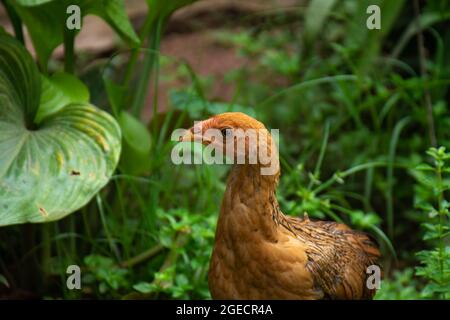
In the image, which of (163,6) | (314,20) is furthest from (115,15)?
(314,20)

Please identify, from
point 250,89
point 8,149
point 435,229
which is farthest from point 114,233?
point 250,89

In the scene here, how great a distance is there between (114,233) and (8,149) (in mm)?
633

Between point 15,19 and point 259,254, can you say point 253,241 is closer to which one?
point 259,254

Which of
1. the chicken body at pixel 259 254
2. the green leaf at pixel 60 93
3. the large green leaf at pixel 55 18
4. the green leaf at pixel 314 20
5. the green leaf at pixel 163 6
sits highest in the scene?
the green leaf at pixel 314 20

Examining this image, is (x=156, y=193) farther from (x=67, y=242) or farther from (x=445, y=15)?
(x=445, y=15)

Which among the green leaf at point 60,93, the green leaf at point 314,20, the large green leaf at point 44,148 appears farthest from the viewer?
the green leaf at point 314,20

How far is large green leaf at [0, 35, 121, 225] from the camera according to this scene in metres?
2.29

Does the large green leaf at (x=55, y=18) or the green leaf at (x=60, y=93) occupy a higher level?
the large green leaf at (x=55, y=18)

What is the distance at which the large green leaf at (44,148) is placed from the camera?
229 cm

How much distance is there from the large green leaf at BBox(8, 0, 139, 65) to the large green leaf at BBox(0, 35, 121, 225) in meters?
0.11

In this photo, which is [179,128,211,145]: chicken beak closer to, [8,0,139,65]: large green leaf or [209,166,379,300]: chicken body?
[209,166,379,300]: chicken body

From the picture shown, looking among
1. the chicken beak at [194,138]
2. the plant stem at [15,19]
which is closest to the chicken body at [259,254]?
the chicken beak at [194,138]

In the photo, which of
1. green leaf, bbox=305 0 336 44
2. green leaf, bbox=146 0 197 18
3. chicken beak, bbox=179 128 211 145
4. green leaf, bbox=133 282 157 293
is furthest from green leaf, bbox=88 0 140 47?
green leaf, bbox=305 0 336 44

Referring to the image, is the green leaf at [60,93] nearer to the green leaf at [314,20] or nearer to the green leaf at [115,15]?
Answer: the green leaf at [115,15]
